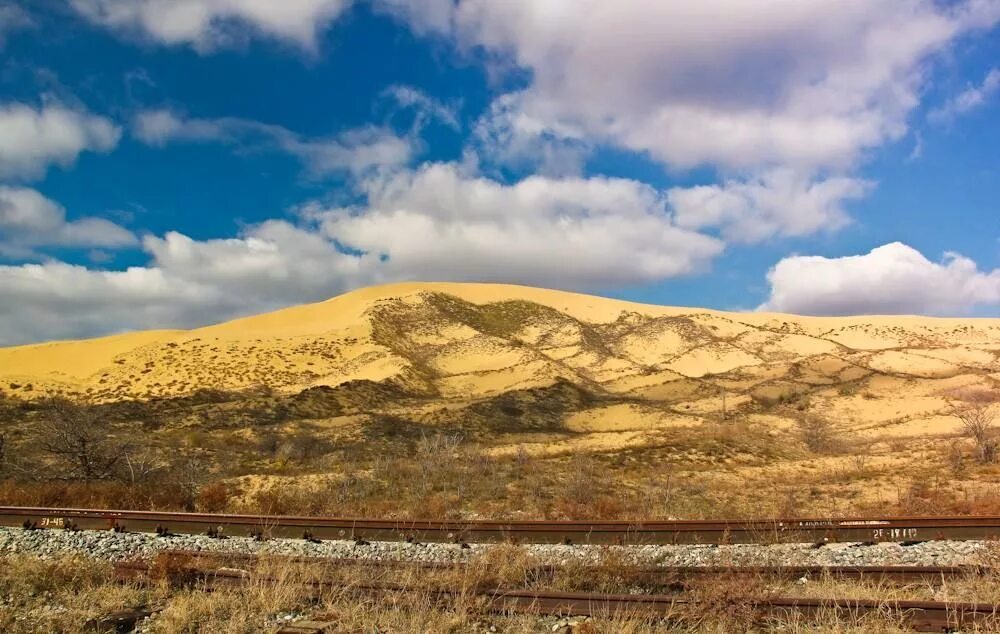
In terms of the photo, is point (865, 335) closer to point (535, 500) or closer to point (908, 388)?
point (908, 388)

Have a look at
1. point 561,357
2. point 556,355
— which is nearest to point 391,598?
point 561,357

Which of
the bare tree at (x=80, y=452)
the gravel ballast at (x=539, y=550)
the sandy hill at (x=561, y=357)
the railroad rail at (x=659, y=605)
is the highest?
the sandy hill at (x=561, y=357)

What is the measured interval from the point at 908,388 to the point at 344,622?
4980 cm

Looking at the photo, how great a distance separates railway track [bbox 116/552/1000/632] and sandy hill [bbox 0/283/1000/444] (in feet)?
108

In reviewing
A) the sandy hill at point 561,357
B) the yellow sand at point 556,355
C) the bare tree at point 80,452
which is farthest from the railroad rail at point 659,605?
the yellow sand at point 556,355

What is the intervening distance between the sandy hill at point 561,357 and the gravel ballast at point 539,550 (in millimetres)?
28916

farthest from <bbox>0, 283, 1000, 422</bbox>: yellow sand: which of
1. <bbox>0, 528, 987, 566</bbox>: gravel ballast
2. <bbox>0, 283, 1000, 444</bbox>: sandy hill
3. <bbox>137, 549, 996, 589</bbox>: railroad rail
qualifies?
<bbox>137, 549, 996, 589</bbox>: railroad rail

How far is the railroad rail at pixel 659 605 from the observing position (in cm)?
626

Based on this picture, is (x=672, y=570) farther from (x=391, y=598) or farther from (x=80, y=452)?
(x=80, y=452)

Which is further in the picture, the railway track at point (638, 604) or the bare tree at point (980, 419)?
the bare tree at point (980, 419)

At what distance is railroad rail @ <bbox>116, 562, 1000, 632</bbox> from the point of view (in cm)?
626

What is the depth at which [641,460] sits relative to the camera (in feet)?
93.8

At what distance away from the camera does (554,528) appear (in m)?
12.5

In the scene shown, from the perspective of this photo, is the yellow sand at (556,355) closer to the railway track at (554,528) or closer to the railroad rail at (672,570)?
the railway track at (554,528)
